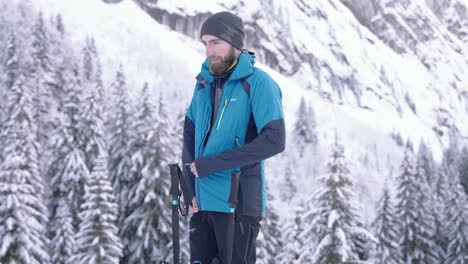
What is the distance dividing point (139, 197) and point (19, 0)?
7573 cm

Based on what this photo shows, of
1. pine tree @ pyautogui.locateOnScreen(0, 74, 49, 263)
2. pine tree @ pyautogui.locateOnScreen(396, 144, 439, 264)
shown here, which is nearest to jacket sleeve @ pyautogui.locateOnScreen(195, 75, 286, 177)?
pine tree @ pyautogui.locateOnScreen(0, 74, 49, 263)

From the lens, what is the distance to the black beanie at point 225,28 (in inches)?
161

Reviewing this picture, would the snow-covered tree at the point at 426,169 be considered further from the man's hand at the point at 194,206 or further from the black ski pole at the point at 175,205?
the black ski pole at the point at 175,205

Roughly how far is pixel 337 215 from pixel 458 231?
578 inches

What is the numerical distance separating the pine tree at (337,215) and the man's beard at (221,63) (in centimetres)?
1722

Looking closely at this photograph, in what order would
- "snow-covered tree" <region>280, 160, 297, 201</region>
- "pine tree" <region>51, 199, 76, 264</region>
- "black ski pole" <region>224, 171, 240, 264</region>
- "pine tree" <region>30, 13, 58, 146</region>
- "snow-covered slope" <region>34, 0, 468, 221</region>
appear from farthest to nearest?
1. "snow-covered slope" <region>34, 0, 468, 221</region>
2. "snow-covered tree" <region>280, 160, 297, 201</region>
3. "pine tree" <region>30, 13, 58, 146</region>
4. "pine tree" <region>51, 199, 76, 264</region>
5. "black ski pole" <region>224, 171, 240, 264</region>

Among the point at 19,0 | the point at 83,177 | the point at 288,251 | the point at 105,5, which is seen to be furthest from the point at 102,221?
the point at 105,5

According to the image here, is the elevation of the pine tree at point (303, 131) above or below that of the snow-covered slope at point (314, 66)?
below

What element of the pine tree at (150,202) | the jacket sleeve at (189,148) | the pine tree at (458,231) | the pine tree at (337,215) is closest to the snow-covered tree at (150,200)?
the pine tree at (150,202)

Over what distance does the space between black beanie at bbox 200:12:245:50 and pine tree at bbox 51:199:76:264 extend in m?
25.1

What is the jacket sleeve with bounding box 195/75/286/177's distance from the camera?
12.7 feet

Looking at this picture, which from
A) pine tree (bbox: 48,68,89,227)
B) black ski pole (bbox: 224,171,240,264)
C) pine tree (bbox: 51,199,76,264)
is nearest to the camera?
black ski pole (bbox: 224,171,240,264)

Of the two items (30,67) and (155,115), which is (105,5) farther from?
(155,115)

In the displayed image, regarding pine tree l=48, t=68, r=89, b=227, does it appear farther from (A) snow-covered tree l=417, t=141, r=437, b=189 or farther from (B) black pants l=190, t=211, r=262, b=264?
(B) black pants l=190, t=211, r=262, b=264
